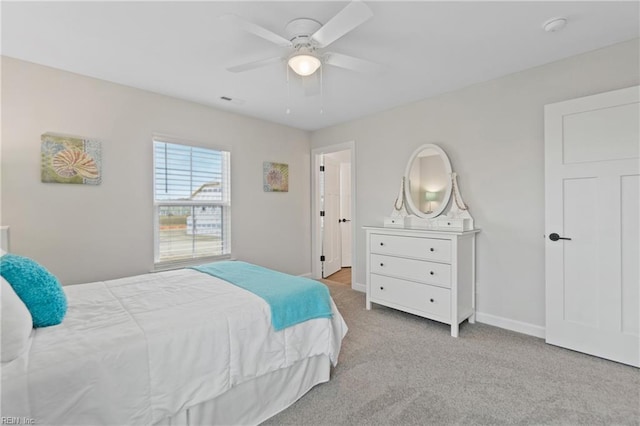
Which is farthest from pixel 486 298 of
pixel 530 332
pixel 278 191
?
pixel 278 191

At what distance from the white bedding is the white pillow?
4cm

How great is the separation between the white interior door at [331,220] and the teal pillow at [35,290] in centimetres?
385

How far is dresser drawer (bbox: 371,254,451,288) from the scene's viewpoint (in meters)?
2.86

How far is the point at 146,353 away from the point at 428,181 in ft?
10.2

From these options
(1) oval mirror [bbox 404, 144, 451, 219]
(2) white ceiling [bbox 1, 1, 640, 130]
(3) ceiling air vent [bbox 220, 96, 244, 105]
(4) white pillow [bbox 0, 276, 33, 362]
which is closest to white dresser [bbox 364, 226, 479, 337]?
(1) oval mirror [bbox 404, 144, 451, 219]

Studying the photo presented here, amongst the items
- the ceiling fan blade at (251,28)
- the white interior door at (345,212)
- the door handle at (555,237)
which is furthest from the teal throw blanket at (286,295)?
the white interior door at (345,212)

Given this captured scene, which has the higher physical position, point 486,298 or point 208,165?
point 208,165

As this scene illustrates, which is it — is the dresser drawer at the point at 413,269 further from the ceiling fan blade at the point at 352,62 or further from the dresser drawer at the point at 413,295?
the ceiling fan blade at the point at 352,62

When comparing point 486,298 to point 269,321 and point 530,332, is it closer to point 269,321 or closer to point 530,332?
point 530,332

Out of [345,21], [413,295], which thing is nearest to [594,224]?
[413,295]

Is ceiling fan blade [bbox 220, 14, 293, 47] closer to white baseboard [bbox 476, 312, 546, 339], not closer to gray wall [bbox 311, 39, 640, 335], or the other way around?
gray wall [bbox 311, 39, 640, 335]

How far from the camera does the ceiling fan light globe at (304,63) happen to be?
198 cm

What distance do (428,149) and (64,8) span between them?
10.8 feet

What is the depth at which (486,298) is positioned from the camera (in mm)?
3066
